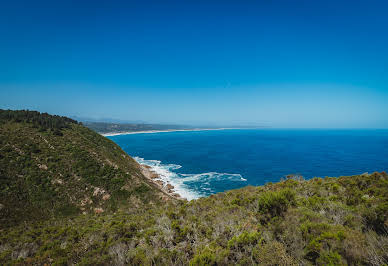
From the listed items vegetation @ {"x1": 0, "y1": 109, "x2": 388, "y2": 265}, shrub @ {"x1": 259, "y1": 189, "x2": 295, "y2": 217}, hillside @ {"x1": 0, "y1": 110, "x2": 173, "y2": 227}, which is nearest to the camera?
vegetation @ {"x1": 0, "y1": 109, "x2": 388, "y2": 265}

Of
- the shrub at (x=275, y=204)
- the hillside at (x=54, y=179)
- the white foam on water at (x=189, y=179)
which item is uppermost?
the shrub at (x=275, y=204)

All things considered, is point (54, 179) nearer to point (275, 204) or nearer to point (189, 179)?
point (189, 179)

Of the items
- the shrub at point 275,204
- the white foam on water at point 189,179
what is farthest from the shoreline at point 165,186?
the shrub at point 275,204

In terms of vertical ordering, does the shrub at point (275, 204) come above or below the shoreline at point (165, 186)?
above

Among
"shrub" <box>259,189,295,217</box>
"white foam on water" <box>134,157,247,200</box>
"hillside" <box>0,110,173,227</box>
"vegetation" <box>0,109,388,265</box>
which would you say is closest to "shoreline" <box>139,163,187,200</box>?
"white foam on water" <box>134,157,247,200</box>

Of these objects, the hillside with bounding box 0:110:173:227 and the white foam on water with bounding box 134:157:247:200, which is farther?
the white foam on water with bounding box 134:157:247:200

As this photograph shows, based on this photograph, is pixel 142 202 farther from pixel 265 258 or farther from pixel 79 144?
pixel 265 258

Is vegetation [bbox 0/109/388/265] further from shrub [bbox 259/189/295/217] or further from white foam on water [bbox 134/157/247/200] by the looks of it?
white foam on water [bbox 134/157/247/200]

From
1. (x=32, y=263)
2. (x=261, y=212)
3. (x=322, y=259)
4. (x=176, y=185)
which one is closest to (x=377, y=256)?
(x=322, y=259)

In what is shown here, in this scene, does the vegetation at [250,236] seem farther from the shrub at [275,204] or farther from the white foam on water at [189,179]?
the white foam on water at [189,179]

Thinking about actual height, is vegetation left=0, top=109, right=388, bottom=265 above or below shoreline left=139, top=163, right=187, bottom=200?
above

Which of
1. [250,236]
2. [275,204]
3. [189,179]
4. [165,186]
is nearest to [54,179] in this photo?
[165,186]
